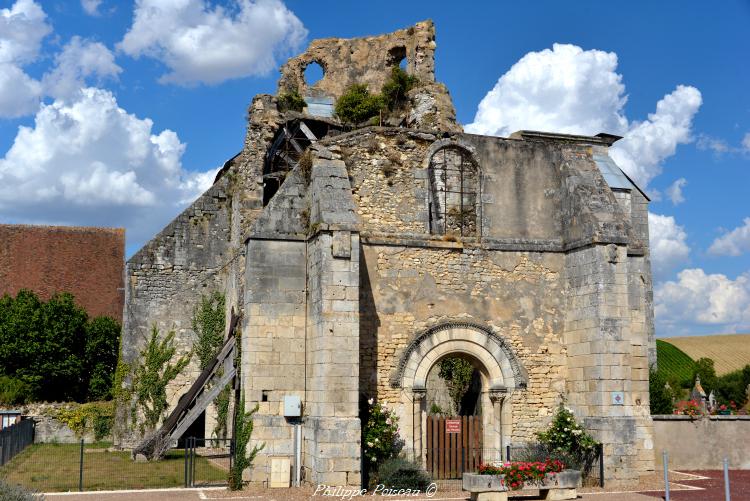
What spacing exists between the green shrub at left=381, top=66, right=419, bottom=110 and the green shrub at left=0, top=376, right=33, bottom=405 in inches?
642

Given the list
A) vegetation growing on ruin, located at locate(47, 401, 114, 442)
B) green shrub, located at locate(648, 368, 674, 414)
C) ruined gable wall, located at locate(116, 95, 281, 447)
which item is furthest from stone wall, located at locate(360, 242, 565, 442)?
vegetation growing on ruin, located at locate(47, 401, 114, 442)

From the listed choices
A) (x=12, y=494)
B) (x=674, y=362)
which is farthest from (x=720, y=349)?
(x=12, y=494)

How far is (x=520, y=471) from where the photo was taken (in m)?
13.2

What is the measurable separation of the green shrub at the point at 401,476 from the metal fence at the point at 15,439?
9979 mm

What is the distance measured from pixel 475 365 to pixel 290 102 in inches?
456

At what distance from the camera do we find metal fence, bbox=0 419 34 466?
750 inches

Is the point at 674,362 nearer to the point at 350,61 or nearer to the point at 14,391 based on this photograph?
the point at 350,61

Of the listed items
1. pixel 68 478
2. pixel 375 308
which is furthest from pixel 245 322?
pixel 68 478

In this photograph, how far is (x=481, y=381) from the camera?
16266 millimetres

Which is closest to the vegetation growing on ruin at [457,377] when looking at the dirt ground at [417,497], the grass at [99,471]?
the dirt ground at [417,497]

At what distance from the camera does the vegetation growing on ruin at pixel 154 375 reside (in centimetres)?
2347

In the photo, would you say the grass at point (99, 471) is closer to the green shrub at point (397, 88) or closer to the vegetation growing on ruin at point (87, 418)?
the vegetation growing on ruin at point (87, 418)

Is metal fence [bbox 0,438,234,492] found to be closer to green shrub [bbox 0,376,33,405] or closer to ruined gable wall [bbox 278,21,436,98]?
green shrub [bbox 0,376,33,405]

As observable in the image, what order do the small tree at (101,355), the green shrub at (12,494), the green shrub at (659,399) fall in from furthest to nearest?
the small tree at (101,355) → the green shrub at (659,399) → the green shrub at (12,494)
